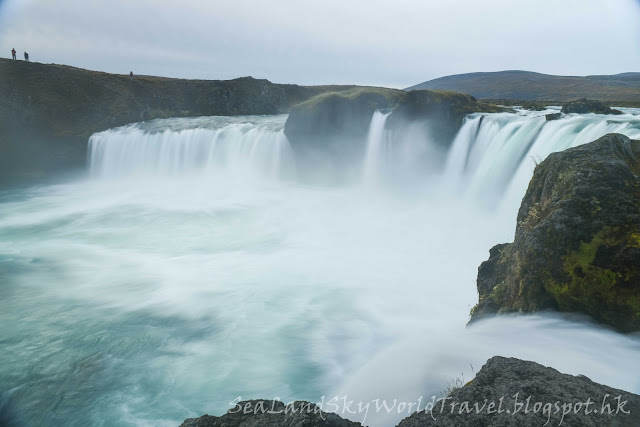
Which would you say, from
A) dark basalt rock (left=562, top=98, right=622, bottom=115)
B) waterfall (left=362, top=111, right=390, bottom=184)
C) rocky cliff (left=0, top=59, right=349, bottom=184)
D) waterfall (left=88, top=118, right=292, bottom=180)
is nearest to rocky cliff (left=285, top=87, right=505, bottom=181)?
waterfall (left=362, top=111, right=390, bottom=184)

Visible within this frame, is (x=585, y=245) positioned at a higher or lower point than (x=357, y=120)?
lower

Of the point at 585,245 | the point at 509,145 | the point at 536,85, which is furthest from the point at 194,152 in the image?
the point at 536,85

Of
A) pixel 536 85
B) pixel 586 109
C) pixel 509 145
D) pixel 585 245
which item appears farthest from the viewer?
pixel 536 85

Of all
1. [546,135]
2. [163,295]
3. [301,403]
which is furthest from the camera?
[546,135]

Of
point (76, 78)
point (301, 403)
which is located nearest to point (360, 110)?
point (301, 403)

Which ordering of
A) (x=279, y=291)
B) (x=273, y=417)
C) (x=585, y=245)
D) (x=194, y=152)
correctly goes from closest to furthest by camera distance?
(x=273, y=417), (x=585, y=245), (x=279, y=291), (x=194, y=152)

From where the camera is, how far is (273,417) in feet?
10.1

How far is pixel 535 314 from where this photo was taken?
573 cm

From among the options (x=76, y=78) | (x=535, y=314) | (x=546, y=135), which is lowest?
(x=535, y=314)

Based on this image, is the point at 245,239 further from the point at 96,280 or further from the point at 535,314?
the point at 535,314

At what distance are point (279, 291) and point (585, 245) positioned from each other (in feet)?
30.4

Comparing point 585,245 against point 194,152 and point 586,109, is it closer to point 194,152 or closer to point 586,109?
point 586,109

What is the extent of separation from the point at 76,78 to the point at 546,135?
1779 inches

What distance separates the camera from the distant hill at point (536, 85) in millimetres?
87312
